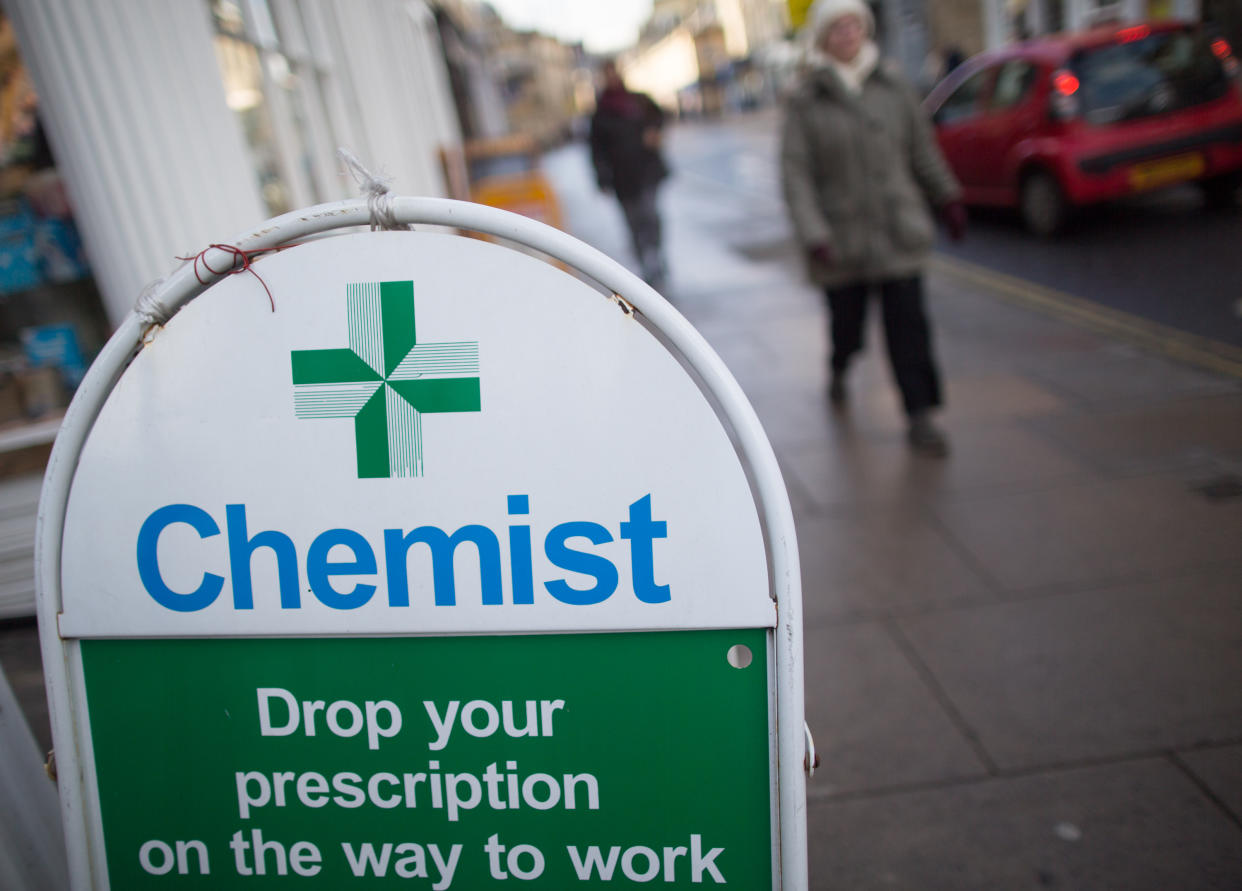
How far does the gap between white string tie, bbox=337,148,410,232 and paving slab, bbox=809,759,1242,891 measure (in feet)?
5.30

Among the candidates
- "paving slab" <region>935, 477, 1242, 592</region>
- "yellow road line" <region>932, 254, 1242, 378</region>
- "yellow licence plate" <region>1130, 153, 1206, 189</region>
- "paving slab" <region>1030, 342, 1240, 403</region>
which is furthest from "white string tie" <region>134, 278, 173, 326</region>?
"yellow licence plate" <region>1130, 153, 1206, 189</region>

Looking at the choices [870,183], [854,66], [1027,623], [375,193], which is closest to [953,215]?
[870,183]

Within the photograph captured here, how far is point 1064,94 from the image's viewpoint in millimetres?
8070

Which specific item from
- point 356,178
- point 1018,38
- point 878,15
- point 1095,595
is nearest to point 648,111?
point 1095,595

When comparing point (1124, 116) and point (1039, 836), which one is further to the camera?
point (1124, 116)

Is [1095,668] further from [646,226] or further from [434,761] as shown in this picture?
[646,226]

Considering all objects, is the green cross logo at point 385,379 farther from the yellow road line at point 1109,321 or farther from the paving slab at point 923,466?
the yellow road line at point 1109,321

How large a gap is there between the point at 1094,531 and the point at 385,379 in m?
3.03

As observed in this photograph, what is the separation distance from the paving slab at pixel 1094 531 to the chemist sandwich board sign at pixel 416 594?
227 cm

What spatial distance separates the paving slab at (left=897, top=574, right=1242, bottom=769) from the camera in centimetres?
241

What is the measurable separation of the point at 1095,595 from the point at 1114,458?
125 cm

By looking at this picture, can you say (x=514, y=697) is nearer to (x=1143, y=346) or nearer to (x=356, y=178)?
(x=356, y=178)

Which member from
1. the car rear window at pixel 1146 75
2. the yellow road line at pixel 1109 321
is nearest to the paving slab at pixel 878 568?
the yellow road line at pixel 1109 321

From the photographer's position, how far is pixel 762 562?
1244 millimetres
